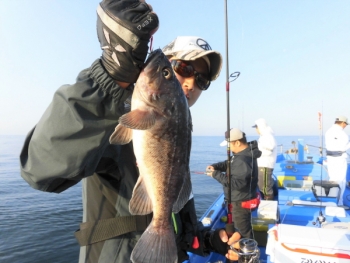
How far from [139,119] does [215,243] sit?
172cm

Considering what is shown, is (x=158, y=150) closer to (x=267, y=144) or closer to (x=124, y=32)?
(x=124, y=32)

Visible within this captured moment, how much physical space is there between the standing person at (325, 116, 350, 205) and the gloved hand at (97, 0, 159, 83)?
9.16m

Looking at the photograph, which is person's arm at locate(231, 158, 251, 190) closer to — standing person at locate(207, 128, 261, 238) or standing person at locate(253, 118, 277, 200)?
standing person at locate(207, 128, 261, 238)

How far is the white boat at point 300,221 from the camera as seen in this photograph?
3148mm

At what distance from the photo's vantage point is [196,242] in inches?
→ 94.9

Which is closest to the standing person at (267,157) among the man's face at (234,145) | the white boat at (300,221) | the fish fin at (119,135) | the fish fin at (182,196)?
the white boat at (300,221)

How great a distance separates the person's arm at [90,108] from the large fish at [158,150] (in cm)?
11

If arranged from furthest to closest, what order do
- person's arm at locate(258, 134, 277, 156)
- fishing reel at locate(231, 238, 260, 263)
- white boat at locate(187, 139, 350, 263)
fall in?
1. person's arm at locate(258, 134, 277, 156)
2. white boat at locate(187, 139, 350, 263)
3. fishing reel at locate(231, 238, 260, 263)

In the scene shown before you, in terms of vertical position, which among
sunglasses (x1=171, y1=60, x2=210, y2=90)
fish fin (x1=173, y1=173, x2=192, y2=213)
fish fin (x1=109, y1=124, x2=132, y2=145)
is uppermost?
sunglasses (x1=171, y1=60, x2=210, y2=90)

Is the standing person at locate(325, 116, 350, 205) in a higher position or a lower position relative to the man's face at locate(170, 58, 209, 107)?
lower

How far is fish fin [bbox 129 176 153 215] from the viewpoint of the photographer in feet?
4.97

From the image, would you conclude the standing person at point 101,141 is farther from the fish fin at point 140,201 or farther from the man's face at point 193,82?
the man's face at point 193,82

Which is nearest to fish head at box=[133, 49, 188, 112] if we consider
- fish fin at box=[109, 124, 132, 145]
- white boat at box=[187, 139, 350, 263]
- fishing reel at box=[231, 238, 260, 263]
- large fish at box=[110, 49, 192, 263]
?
large fish at box=[110, 49, 192, 263]

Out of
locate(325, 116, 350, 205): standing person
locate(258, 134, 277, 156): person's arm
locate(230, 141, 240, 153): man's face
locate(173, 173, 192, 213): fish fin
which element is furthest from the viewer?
locate(325, 116, 350, 205): standing person
